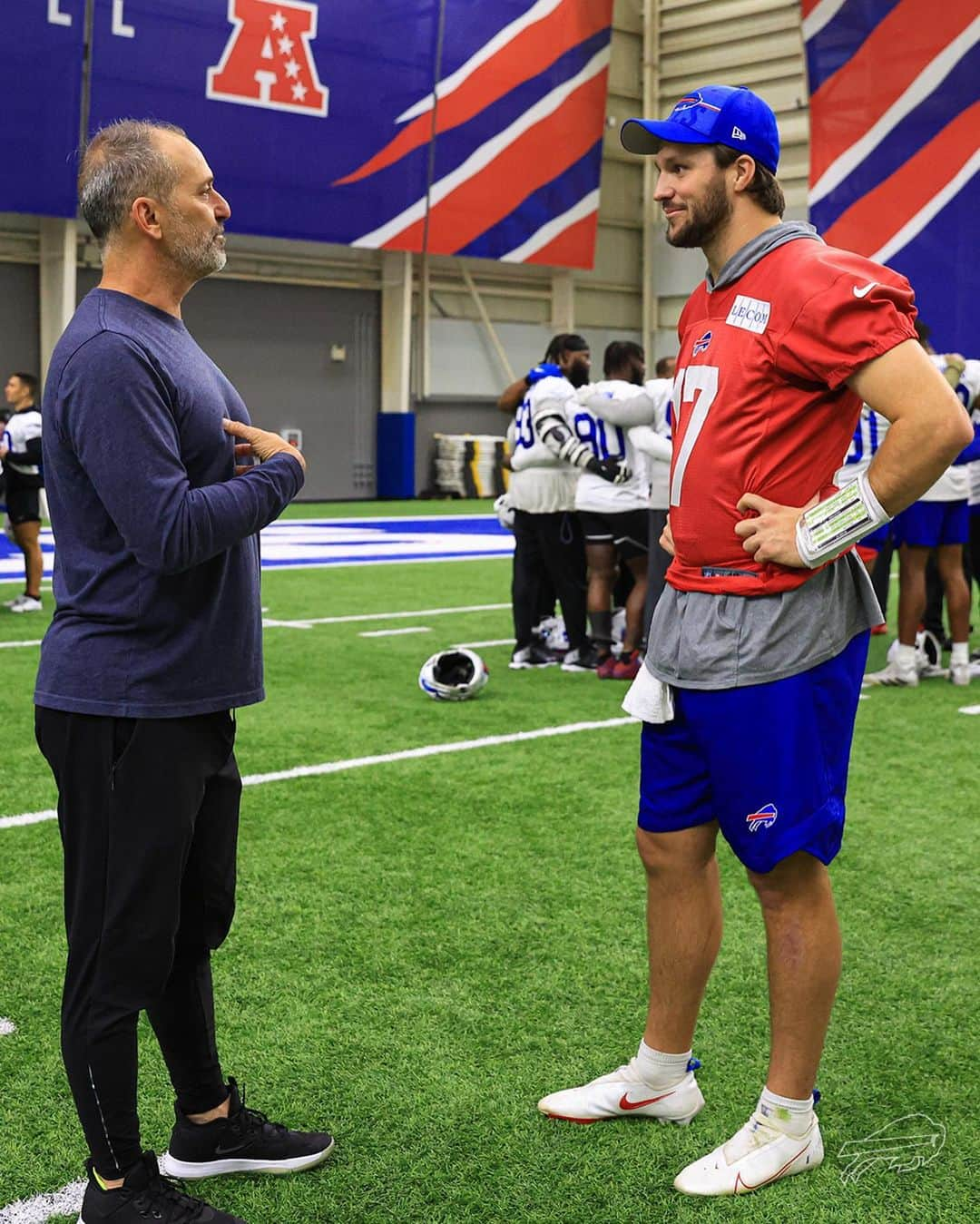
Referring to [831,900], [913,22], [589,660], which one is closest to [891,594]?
[589,660]

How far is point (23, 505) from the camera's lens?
1109 cm

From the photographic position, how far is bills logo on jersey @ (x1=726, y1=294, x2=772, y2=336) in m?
2.63

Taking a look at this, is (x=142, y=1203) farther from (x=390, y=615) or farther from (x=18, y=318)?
(x=18, y=318)

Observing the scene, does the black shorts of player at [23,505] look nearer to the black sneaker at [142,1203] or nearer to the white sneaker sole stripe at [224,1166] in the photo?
the white sneaker sole stripe at [224,1166]

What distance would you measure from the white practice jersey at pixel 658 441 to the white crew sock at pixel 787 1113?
5.54 metres

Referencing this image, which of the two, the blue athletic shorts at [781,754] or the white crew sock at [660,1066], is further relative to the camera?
the white crew sock at [660,1066]

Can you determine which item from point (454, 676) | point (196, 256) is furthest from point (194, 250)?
point (454, 676)

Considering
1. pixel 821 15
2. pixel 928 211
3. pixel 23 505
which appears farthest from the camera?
pixel 821 15

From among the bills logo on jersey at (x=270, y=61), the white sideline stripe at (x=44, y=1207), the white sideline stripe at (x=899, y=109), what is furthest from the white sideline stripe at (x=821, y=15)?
the white sideline stripe at (x=44, y=1207)

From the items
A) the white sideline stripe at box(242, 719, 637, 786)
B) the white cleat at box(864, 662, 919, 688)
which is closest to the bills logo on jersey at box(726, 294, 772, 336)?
the white sideline stripe at box(242, 719, 637, 786)

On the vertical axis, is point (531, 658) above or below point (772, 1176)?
above

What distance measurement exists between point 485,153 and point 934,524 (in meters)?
18.4

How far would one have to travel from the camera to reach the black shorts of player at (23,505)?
1104 cm

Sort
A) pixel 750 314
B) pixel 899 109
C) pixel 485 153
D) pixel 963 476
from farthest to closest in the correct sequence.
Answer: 1. pixel 485 153
2. pixel 899 109
3. pixel 963 476
4. pixel 750 314
